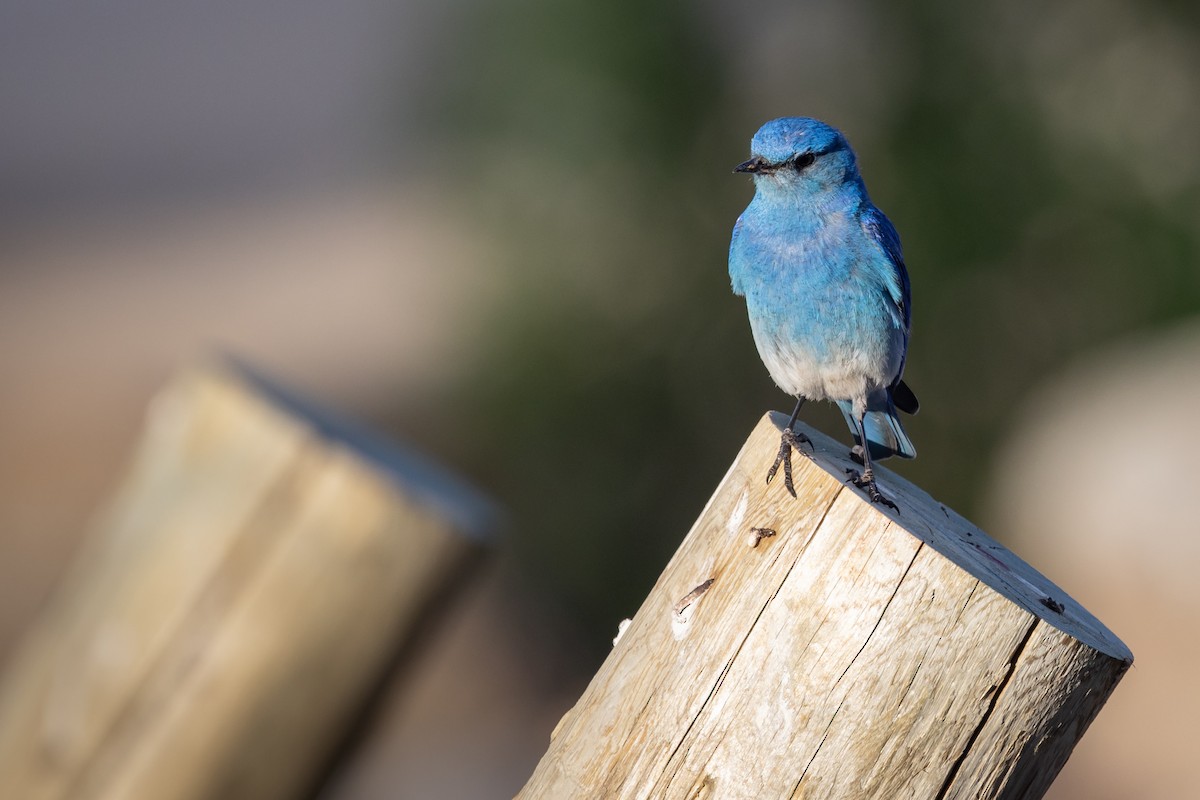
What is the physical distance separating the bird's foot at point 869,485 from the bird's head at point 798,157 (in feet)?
4.23

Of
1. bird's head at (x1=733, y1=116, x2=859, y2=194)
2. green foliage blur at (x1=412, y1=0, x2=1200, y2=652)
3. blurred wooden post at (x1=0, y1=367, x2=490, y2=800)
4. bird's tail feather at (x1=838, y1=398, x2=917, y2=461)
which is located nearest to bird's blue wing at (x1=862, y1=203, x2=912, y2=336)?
bird's head at (x1=733, y1=116, x2=859, y2=194)

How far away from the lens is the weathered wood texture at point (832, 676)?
5.95 ft

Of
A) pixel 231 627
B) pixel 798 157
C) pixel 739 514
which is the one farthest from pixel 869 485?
pixel 798 157

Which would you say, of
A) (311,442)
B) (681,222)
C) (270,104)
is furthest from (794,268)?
(270,104)

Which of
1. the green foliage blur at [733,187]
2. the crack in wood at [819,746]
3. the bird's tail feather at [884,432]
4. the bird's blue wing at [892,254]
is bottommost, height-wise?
the crack in wood at [819,746]

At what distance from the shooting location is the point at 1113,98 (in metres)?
6.52

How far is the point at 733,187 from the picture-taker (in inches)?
248

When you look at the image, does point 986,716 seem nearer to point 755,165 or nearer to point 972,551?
point 972,551

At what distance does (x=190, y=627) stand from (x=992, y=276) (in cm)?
487

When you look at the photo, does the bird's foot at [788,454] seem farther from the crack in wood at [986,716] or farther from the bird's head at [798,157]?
the bird's head at [798,157]

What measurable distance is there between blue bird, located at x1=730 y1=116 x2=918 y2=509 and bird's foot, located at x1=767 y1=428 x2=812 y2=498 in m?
0.86

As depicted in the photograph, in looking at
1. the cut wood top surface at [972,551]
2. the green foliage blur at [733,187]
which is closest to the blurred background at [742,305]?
the green foliage blur at [733,187]

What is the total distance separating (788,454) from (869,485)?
18 centimetres

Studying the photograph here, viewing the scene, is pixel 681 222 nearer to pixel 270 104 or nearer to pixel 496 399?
pixel 496 399
